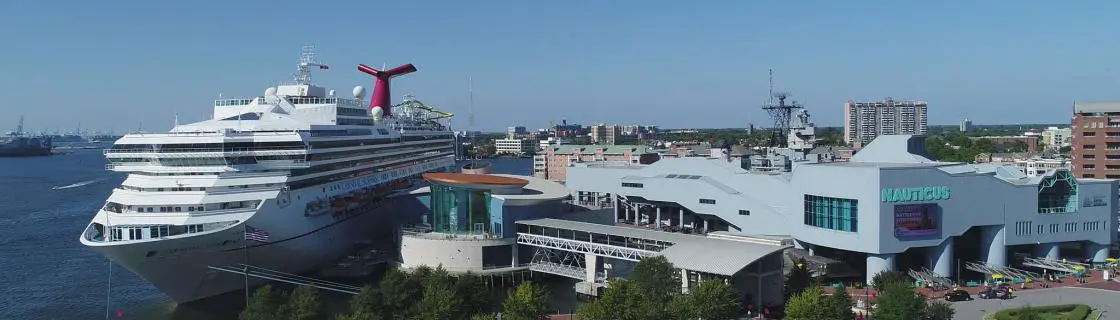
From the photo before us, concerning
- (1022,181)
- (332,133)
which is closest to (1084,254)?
(1022,181)

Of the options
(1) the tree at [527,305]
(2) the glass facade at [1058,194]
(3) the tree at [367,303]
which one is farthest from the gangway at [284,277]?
(2) the glass facade at [1058,194]

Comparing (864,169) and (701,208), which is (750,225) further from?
(864,169)

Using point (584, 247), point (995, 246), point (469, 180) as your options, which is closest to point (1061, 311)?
point (995, 246)

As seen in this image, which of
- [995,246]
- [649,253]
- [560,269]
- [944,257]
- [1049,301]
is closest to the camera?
[1049,301]

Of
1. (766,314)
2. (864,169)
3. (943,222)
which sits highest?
(864,169)

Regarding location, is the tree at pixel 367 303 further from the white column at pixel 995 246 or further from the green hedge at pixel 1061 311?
the white column at pixel 995 246

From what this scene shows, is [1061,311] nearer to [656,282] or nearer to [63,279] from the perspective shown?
[656,282]
